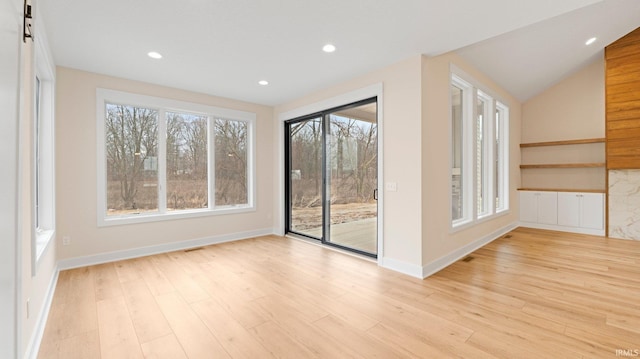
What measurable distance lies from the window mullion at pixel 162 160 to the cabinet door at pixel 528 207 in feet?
24.5

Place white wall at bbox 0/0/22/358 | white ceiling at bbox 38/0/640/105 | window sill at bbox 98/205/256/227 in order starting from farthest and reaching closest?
window sill at bbox 98/205/256/227
white ceiling at bbox 38/0/640/105
white wall at bbox 0/0/22/358

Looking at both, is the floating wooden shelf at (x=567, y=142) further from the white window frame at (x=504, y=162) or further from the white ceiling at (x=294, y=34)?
the white ceiling at (x=294, y=34)

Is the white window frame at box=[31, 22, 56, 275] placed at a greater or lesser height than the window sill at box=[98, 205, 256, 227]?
greater

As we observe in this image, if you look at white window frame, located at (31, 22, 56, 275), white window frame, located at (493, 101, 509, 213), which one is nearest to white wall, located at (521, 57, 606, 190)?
white window frame, located at (493, 101, 509, 213)

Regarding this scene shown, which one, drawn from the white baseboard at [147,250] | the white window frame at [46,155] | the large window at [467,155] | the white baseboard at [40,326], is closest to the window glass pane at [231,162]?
the white baseboard at [147,250]

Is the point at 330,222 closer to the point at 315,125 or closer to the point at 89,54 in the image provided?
the point at 315,125

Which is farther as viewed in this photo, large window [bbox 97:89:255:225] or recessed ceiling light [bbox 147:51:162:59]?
large window [bbox 97:89:255:225]

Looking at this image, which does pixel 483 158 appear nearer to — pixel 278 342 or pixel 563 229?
pixel 563 229

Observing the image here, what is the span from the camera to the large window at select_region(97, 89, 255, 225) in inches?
157

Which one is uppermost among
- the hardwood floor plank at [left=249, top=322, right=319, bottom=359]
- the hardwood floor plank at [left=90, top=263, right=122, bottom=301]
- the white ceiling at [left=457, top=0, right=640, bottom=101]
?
the white ceiling at [left=457, top=0, right=640, bottom=101]

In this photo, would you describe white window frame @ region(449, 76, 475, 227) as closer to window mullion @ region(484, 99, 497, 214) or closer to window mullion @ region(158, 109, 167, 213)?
window mullion @ region(484, 99, 497, 214)

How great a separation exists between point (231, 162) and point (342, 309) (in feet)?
12.1

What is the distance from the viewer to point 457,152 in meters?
4.25

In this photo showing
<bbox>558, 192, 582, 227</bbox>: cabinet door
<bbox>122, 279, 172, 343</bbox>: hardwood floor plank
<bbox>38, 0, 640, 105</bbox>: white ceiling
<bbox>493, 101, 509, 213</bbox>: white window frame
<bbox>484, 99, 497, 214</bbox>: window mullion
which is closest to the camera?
<bbox>122, 279, 172, 343</bbox>: hardwood floor plank
